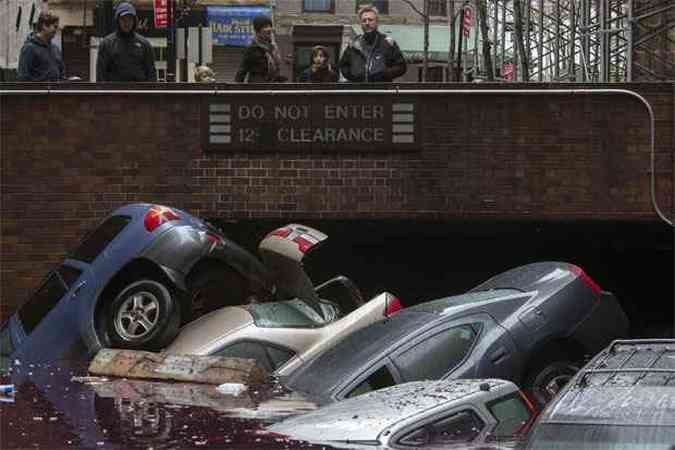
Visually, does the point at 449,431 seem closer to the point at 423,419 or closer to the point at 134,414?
the point at 423,419

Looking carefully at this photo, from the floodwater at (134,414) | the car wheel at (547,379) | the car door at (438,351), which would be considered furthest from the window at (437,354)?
the floodwater at (134,414)

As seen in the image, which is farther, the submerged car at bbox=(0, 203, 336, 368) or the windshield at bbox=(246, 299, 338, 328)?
the submerged car at bbox=(0, 203, 336, 368)

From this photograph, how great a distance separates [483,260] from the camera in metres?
15.3

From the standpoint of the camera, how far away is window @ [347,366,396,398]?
832 centimetres

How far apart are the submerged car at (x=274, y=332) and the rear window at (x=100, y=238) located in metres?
1.11

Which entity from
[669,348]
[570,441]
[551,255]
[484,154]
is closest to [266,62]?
[484,154]

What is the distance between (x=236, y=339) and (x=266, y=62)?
5871 millimetres

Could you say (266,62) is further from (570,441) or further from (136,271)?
(570,441)

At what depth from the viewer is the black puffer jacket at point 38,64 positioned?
14742 millimetres

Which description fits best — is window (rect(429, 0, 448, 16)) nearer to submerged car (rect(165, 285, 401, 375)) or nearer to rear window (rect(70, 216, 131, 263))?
rear window (rect(70, 216, 131, 263))

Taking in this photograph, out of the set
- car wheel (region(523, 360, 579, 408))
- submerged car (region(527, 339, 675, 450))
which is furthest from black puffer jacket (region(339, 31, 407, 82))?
submerged car (region(527, 339, 675, 450))

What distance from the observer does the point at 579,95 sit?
14.5 m

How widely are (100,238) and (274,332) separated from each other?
7.23 feet

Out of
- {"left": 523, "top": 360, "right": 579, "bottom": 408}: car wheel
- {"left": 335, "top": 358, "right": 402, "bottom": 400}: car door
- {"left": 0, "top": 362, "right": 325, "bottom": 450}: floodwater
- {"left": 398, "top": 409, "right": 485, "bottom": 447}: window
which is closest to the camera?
{"left": 0, "top": 362, "right": 325, "bottom": 450}: floodwater
